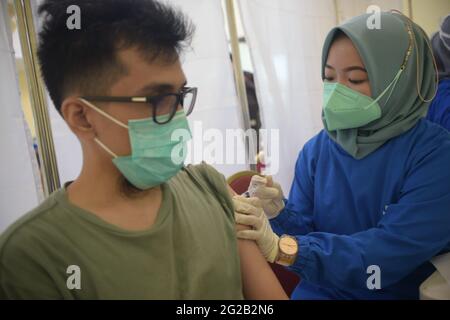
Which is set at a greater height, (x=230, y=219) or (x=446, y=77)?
(x=446, y=77)

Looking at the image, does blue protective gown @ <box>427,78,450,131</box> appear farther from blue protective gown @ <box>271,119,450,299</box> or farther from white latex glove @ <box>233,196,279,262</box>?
white latex glove @ <box>233,196,279,262</box>

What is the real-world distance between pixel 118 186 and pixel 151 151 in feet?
0.40

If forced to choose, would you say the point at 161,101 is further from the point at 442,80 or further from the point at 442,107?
the point at 442,80

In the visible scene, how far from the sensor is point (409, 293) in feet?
4.16

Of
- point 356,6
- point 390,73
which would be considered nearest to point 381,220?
point 390,73

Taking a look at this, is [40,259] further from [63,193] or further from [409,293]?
[409,293]

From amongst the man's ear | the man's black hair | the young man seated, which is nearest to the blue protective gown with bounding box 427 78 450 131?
the young man seated

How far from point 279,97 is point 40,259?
1.72 meters

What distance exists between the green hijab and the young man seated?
672 mm

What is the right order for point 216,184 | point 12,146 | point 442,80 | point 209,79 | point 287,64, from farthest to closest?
point 287,64
point 209,79
point 442,80
point 12,146
point 216,184

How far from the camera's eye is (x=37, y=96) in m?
1.36

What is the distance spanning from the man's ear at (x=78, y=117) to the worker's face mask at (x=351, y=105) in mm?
846

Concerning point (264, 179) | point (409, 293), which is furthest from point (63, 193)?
point (409, 293)

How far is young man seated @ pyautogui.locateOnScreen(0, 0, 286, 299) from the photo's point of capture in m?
0.75
